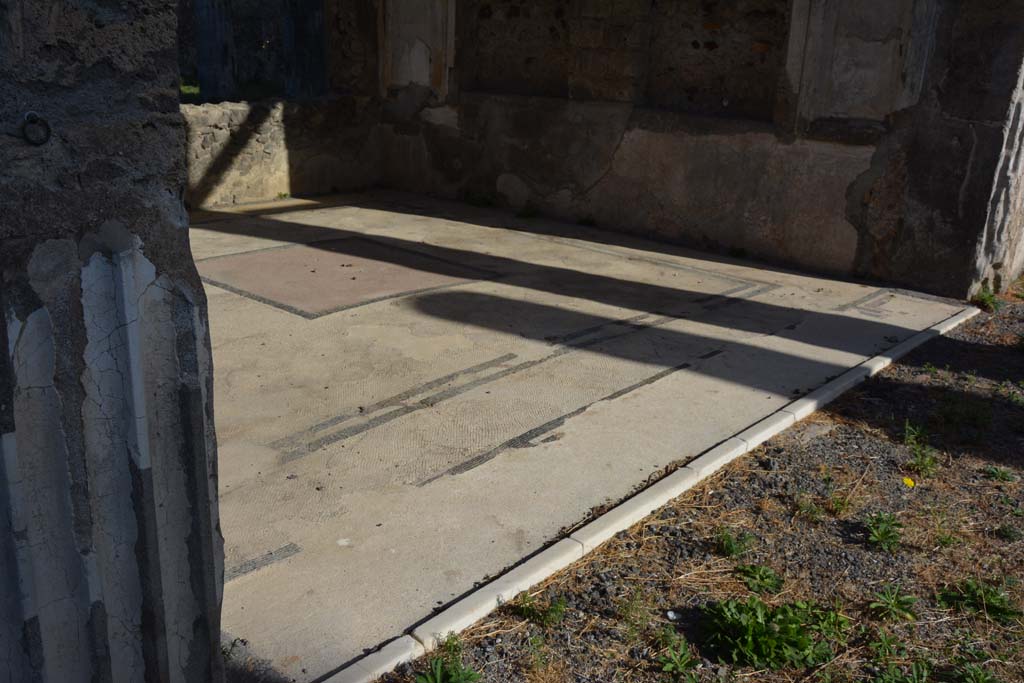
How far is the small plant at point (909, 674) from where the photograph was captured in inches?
95.7

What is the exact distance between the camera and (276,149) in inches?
345

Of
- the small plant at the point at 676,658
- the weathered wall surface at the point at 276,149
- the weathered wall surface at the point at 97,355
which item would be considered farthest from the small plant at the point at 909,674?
the weathered wall surface at the point at 276,149

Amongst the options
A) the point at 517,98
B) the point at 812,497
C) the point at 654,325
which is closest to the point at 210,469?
the point at 812,497

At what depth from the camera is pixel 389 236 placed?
741 centimetres

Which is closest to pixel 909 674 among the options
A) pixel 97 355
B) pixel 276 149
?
pixel 97 355

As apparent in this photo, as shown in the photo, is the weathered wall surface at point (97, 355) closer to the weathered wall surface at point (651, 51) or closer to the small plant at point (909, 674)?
the small plant at point (909, 674)

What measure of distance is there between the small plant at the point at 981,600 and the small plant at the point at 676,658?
2.87 feet

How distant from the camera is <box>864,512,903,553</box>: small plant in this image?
312cm

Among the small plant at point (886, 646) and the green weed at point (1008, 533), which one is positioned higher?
the green weed at point (1008, 533)

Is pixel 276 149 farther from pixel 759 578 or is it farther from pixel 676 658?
pixel 676 658

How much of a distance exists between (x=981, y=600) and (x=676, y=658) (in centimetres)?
Result: 104

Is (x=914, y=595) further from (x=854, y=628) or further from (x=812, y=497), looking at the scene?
(x=812, y=497)

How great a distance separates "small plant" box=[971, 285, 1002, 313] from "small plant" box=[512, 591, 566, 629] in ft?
15.2

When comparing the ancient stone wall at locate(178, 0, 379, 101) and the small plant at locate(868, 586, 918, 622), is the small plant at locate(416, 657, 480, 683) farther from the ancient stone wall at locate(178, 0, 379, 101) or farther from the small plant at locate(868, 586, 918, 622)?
the ancient stone wall at locate(178, 0, 379, 101)
